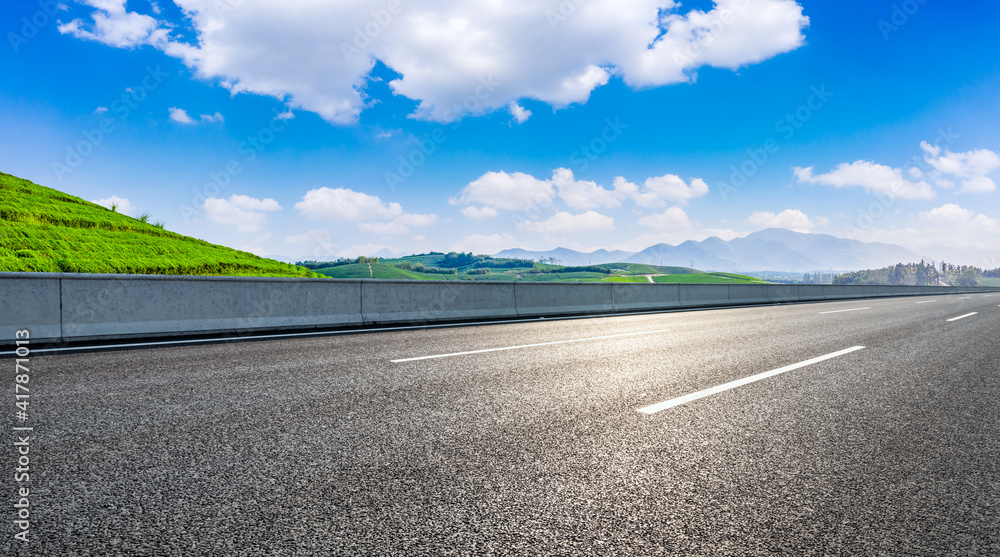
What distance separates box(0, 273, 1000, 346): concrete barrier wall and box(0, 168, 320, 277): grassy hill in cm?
1286

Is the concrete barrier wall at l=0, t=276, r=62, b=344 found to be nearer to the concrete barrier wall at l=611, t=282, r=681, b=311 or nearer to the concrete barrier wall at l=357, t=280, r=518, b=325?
the concrete barrier wall at l=357, t=280, r=518, b=325

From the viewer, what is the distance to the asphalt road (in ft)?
7.07


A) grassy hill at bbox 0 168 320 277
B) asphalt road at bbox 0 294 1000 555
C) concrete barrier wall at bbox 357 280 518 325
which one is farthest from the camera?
grassy hill at bbox 0 168 320 277

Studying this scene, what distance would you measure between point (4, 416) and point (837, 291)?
33.8 m

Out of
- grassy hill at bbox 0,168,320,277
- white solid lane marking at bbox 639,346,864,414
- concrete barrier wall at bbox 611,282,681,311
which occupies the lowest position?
white solid lane marking at bbox 639,346,864,414

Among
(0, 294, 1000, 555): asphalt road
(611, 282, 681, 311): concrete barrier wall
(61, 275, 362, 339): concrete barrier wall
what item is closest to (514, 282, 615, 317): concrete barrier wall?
(611, 282, 681, 311): concrete barrier wall

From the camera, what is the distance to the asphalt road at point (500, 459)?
2156mm

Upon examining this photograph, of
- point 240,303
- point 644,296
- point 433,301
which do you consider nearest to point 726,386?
point 433,301

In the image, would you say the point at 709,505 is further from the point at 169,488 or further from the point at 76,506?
the point at 76,506

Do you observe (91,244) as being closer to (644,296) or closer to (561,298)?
(561,298)

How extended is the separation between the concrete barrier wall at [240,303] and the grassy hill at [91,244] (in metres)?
12.9

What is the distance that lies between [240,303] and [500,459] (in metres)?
7.44

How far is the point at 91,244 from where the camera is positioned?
2295cm

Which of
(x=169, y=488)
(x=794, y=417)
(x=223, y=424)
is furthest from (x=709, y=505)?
(x=223, y=424)
